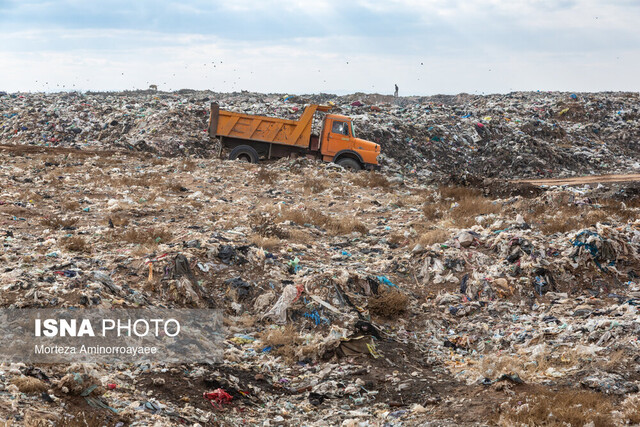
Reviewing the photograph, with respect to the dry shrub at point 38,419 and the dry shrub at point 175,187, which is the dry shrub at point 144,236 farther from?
the dry shrub at point 38,419

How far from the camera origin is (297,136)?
1841cm

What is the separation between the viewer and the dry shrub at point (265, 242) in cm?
990

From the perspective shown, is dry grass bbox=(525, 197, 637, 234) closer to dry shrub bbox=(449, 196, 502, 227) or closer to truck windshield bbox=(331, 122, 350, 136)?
dry shrub bbox=(449, 196, 502, 227)

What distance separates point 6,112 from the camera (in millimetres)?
25047

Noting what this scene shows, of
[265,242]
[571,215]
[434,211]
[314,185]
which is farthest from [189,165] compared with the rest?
[571,215]

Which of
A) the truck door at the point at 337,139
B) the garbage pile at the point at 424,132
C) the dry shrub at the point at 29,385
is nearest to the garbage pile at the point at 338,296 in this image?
the dry shrub at the point at 29,385

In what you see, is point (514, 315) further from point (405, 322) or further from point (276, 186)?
point (276, 186)

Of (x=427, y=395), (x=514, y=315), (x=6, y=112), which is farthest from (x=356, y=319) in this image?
(x=6, y=112)

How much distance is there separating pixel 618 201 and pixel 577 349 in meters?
8.43

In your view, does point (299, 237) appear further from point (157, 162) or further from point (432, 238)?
point (157, 162)

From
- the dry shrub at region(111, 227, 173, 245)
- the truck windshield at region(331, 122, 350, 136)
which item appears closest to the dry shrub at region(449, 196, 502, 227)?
the truck windshield at region(331, 122, 350, 136)

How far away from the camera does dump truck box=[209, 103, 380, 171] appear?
1817cm

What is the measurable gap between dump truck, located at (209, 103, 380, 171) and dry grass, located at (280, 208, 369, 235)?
19.1 ft

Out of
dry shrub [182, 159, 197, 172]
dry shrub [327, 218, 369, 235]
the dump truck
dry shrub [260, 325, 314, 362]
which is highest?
the dump truck
